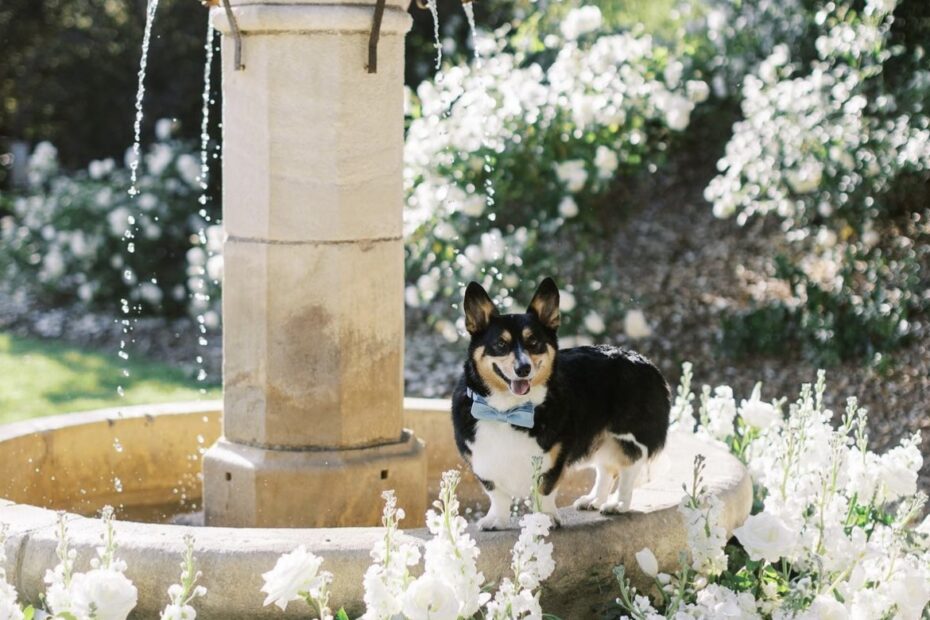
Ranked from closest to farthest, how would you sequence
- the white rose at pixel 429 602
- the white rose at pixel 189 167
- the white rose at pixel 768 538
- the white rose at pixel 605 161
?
the white rose at pixel 429 602, the white rose at pixel 768 538, the white rose at pixel 605 161, the white rose at pixel 189 167

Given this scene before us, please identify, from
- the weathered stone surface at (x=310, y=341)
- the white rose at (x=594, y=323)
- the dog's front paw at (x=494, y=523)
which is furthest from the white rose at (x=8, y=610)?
the white rose at (x=594, y=323)

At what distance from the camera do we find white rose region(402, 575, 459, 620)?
298 cm

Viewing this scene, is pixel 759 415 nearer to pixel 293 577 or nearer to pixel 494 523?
pixel 494 523

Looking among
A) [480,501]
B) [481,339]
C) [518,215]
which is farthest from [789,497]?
[518,215]

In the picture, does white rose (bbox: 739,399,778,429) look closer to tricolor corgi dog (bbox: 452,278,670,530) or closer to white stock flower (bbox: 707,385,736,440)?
white stock flower (bbox: 707,385,736,440)

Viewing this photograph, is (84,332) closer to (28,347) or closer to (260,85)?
(28,347)

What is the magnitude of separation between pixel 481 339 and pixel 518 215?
5.50 m

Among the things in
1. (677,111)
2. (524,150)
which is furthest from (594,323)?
(677,111)

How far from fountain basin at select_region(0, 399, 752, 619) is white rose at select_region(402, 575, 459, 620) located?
1.29 feet

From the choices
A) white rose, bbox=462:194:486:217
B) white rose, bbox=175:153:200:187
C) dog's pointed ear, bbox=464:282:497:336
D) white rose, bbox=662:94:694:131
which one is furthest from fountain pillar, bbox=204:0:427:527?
white rose, bbox=175:153:200:187

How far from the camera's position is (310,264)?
4258 mm

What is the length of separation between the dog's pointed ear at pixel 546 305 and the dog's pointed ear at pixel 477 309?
0.36ft

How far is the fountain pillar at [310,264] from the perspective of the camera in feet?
13.9

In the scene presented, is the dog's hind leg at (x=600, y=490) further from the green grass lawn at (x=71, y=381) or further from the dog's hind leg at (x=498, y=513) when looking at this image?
the green grass lawn at (x=71, y=381)
